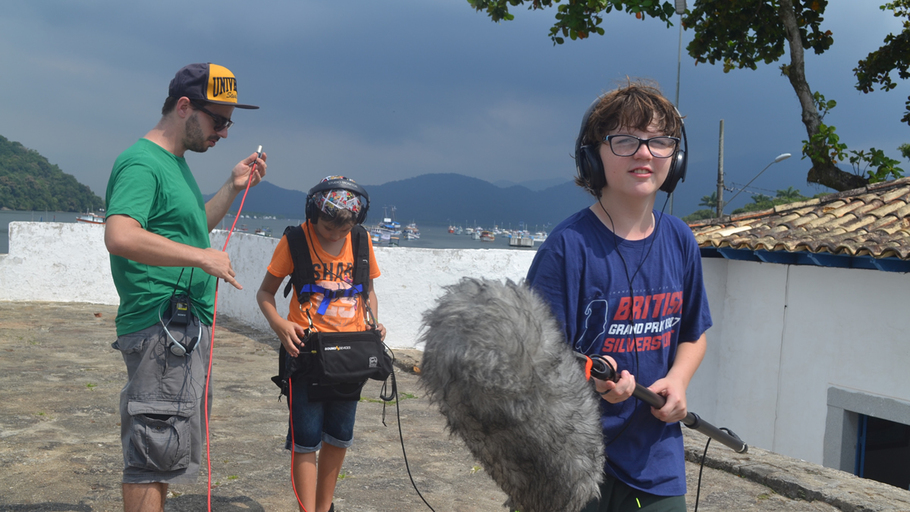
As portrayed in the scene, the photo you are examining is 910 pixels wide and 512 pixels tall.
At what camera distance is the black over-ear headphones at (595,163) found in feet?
6.99

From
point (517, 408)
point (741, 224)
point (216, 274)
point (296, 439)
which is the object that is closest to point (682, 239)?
point (517, 408)

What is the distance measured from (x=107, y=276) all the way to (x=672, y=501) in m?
14.3

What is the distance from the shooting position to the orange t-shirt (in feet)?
11.1

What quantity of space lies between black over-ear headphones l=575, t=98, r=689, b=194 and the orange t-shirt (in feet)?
5.24

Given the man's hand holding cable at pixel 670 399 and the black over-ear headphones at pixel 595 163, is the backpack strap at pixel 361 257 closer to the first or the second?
the black over-ear headphones at pixel 595 163

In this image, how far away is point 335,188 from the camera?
3.34m

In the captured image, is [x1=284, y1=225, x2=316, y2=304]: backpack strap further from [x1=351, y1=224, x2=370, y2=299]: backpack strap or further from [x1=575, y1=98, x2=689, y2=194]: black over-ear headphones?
[x1=575, y1=98, x2=689, y2=194]: black over-ear headphones

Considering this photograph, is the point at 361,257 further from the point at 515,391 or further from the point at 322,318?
the point at 515,391

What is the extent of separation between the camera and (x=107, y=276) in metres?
13.9

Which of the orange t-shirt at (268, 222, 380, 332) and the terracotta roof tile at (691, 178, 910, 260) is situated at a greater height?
the terracotta roof tile at (691, 178, 910, 260)

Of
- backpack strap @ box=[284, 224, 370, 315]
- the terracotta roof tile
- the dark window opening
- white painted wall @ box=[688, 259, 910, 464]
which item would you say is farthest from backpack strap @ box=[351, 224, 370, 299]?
the dark window opening

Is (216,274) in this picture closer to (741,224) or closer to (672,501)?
(672,501)

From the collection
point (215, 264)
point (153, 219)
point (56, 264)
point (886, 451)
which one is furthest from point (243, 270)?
point (886, 451)

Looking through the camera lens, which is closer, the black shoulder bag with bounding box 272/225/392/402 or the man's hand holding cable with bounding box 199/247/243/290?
the man's hand holding cable with bounding box 199/247/243/290
